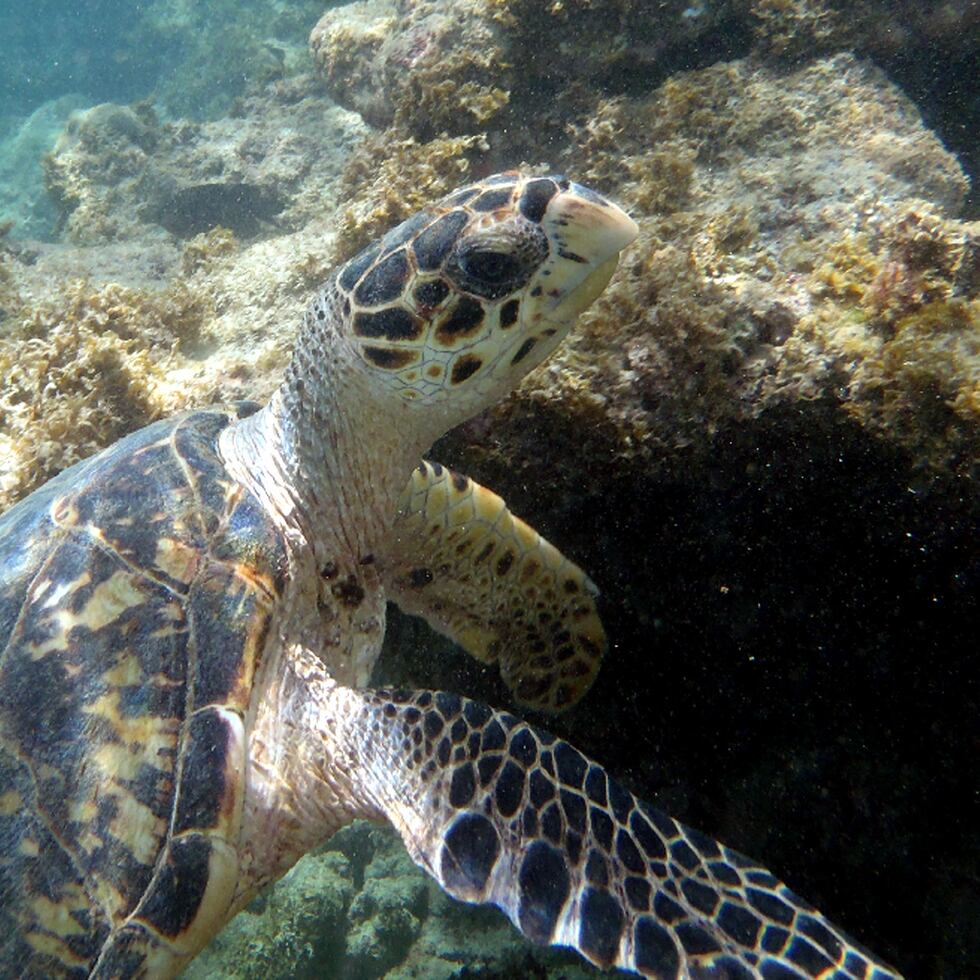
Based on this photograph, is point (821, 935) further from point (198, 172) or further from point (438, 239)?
point (198, 172)

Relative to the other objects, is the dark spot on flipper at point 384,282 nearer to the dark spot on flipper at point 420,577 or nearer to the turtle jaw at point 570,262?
the turtle jaw at point 570,262

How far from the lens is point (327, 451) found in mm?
2039

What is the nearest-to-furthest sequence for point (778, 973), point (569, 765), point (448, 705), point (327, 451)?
point (778, 973), point (569, 765), point (448, 705), point (327, 451)

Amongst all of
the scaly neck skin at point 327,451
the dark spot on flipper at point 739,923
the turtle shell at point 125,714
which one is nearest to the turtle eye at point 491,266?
the scaly neck skin at point 327,451

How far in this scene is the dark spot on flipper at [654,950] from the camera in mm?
1304

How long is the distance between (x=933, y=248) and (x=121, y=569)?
252 centimetres

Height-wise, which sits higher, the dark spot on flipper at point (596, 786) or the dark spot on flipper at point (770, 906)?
the dark spot on flipper at point (596, 786)

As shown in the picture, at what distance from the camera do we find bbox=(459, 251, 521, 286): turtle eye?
62.0 inches

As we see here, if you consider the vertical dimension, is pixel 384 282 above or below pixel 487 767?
above

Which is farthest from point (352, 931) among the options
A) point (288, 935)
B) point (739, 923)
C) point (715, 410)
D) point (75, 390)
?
point (715, 410)

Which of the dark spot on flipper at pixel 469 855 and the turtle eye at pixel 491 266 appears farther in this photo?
the turtle eye at pixel 491 266

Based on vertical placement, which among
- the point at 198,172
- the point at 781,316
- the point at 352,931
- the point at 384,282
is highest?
the point at 384,282

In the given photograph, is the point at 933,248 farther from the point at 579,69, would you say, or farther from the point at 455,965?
the point at 455,965

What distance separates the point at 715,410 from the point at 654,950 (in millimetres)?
1426
